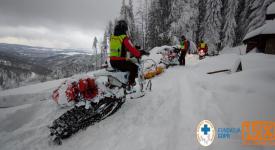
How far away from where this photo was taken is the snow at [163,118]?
10.5 feet

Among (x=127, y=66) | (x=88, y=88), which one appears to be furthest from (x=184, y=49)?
(x=88, y=88)

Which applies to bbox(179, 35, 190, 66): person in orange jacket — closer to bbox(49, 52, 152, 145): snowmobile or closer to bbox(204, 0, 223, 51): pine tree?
bbox(49, 52, 152, 145): snowmobile

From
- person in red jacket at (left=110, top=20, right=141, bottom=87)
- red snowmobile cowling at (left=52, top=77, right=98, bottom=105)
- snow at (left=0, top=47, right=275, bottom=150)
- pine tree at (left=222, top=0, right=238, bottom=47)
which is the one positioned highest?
pine tree at (left=222, top=0, right=238, bottom=47)

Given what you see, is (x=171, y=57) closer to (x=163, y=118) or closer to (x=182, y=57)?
(x=182, y=57)

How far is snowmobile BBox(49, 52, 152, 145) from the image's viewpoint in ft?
12.6

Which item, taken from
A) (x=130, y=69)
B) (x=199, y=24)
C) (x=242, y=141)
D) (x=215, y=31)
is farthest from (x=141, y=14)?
(x=242, y=141)

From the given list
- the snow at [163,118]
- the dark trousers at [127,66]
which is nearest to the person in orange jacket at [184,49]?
the snow at [163,118]

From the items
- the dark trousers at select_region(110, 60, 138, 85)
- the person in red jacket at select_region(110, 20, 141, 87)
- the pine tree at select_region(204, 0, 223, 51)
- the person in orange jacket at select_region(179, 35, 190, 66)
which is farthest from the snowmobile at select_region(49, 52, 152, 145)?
the pine tree at select_region(204, 0, 223, 51)

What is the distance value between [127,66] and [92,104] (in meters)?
1.56

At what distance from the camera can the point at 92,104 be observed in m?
4.50

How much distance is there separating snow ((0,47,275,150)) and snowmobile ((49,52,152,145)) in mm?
177

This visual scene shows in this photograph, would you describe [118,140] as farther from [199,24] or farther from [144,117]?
[199,24]

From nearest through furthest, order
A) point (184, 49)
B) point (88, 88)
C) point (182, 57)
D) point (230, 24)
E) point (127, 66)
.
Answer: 1. point (88, 88)
2. point (127, 66)
3. point (184, 49)
4. point (182, 57)
5. point (230, 24)

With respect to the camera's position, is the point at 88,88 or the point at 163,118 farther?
the point at 88,88
